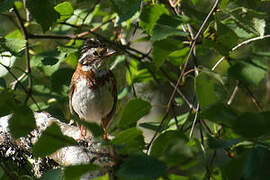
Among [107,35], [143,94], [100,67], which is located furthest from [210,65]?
[100,67]

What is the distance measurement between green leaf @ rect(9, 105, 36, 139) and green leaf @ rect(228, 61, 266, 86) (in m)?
0.85

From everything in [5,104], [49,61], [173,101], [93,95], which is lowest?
[93,95]

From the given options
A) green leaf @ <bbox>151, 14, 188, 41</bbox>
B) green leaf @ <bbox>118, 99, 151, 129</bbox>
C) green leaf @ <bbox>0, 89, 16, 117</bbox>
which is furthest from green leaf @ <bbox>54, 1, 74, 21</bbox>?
green leaf @ <bbox>118, 99, 151, 129</bbox>

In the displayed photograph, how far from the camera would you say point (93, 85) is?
383 centimetres

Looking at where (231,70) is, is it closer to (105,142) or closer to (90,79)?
(105,142)

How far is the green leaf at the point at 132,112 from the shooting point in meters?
1.72

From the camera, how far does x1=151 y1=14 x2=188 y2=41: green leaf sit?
2096 millimetres

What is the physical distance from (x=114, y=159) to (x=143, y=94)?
3.27 metres

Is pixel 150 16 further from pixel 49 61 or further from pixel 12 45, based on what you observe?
pixel 49 61

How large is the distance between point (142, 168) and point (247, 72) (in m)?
0.75

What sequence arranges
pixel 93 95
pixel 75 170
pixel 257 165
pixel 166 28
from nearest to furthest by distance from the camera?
Answer: pixel 257 165, pixel 75 170, pixel 166 28, pixel 93 95

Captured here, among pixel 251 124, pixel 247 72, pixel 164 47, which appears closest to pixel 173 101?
pixel 164 47

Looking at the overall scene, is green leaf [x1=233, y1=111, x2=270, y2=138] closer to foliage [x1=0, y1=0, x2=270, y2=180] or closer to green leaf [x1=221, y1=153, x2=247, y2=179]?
foliage [x1=0, y1=0, x2=270, y2=180]

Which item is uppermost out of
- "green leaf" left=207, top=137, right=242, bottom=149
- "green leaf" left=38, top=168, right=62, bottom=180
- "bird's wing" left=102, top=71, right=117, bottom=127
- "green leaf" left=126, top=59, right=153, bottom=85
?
"green leaf" left=207, top=137, right=242, bottom=149
